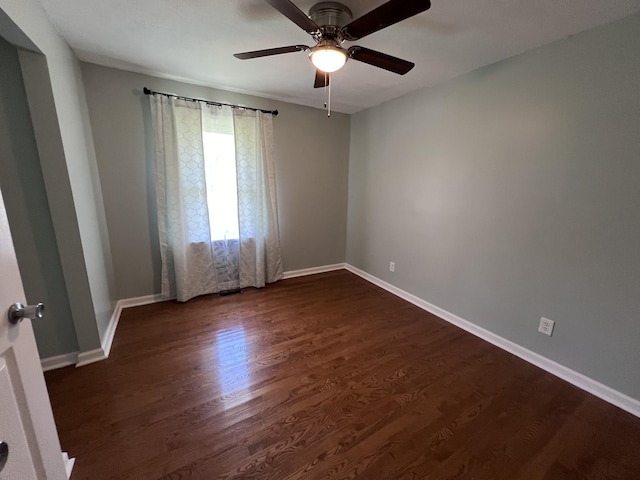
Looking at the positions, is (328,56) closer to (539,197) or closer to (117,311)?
(539,197)

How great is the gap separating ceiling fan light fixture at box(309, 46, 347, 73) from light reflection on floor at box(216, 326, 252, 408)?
6.76 ft

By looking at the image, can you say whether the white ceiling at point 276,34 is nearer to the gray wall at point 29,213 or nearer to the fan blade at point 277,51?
the fan blade at point 277,51

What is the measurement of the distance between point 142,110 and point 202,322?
2.09 metres

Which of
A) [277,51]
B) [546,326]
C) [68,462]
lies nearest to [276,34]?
[277,51]

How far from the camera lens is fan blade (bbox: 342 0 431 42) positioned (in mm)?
1091

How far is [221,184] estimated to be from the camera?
9.34 ft

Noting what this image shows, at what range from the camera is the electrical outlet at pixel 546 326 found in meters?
1.87

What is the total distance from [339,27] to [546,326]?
2.48 m

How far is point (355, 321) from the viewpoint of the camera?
2498 mm

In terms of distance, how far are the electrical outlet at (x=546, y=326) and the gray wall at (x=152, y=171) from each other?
8.25ft

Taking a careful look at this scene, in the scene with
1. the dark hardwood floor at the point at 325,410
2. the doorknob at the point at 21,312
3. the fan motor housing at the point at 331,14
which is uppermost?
the fan motor housing at the point at 331,14

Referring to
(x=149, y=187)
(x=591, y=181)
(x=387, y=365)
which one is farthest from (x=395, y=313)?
(x=149, y=187)

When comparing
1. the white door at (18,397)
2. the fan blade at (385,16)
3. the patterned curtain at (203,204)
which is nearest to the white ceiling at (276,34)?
the fan blade at (385,16)

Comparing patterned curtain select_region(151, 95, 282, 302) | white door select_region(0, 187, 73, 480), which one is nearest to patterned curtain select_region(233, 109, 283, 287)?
patterned curtain select_region(151, 95, 282, 302)
